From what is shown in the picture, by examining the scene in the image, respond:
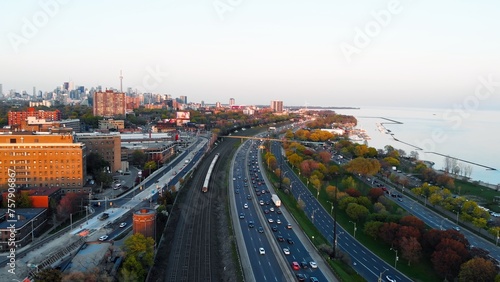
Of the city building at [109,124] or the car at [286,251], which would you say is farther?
the city building at [109,124]

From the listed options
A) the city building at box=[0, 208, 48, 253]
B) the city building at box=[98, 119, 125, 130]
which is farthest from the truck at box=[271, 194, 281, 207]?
the city building at box=[98, 119, 125, 130]

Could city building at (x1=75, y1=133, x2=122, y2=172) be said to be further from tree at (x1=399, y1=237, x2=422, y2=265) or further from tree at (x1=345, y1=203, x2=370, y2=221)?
tree at (x1=399, y1=237, x2=422, y2=265)

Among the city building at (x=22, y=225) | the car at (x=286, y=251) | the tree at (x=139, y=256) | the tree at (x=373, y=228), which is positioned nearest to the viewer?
the tree at (x=139, y=256)

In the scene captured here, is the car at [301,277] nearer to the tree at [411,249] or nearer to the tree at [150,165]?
the tree at [411,249]

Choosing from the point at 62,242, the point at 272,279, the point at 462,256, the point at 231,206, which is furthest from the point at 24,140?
the point at 462,256

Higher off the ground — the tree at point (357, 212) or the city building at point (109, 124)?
the city building at point (109, 124)

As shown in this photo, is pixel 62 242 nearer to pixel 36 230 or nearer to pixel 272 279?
pixel 36 230

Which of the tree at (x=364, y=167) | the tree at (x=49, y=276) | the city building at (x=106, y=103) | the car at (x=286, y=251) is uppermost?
the city building at (x=106, y=103)

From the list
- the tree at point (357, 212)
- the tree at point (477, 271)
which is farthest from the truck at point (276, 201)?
the tree at point (477, 271)
